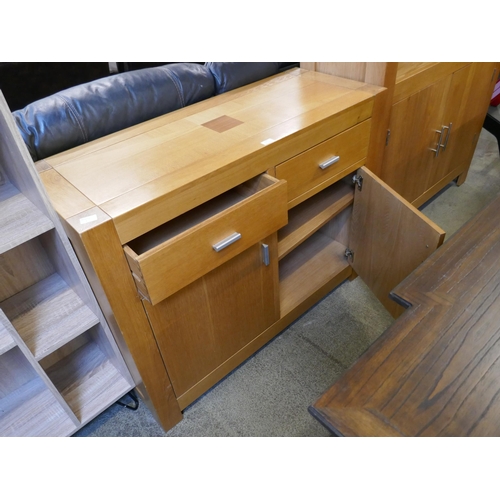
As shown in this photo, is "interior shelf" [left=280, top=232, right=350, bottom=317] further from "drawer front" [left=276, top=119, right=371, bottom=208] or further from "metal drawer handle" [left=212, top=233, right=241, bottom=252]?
"metal drawer handle" [left=212, top=233, right=241, bottom=252]

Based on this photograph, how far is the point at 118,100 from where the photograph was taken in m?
1.20

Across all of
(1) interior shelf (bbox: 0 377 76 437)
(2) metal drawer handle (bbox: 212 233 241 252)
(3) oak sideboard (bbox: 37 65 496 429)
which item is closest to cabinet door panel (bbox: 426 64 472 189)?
(3) oak sideboard (bbox: 37 65 496 429)

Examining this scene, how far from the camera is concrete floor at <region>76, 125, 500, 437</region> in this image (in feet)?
4.10

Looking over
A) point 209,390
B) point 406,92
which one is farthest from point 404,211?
point 209,390

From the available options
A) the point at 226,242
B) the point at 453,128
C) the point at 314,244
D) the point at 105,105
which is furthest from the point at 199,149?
the point at 453,128

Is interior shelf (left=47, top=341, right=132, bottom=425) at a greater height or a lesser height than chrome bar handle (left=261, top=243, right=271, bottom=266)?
lesser

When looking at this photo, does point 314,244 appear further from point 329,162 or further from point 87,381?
point 87,381

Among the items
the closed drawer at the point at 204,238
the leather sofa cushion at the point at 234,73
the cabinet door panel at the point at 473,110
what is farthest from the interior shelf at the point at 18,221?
the cabinet door panel at the point at 473,110

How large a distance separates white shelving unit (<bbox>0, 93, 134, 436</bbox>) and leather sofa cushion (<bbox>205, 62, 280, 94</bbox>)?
0.74 metres

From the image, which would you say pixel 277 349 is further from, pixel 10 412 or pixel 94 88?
pixel 94 88

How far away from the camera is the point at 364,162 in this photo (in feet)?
4.51

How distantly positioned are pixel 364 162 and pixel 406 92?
0.95 ft

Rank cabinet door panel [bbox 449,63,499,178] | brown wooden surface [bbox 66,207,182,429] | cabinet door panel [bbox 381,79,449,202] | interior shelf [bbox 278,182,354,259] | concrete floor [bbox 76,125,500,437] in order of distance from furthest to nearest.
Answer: cabinet door panel [bbox 449,63,499,178] → cabinet door panel [bbox 381,79,449,202] → interior shelf [bbox 278,182,354,259] → concrete floor [bbox 76,125,500,437] → brown wooden surface [bbox 66,207,182,429]

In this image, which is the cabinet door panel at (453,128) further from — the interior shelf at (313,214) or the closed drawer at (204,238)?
the closed drawer at (204,238)
